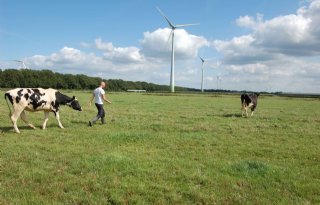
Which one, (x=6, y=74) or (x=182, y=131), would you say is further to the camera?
(x=6, y=74)

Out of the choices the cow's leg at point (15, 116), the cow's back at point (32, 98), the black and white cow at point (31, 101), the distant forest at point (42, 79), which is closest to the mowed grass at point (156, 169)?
the cow's leg at point (15, 116)

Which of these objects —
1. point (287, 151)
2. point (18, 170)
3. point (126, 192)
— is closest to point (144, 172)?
point (126, 192)

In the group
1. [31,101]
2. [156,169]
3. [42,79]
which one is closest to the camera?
[156,169]

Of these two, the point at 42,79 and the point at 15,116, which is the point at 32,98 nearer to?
the point at 15,116

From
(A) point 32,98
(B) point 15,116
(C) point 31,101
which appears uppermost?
(A) point 32,98

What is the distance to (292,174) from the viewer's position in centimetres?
830

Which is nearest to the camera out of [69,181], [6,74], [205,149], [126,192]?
[126,192]

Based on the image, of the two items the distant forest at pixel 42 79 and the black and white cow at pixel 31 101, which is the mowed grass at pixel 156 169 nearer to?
the black and white cow at pixel 31 101

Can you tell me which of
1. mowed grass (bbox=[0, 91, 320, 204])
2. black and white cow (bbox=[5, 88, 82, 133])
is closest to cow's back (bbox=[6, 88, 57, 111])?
black and white cow (bbox=[5, 88, 82, 133])

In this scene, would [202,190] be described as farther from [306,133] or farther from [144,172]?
[306,133]

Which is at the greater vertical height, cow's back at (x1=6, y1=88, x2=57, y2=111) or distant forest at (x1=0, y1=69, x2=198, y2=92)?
distant forest at (x1=0, y1=69, x2=198, y2=92)

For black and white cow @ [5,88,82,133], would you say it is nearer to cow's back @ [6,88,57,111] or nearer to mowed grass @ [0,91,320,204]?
cow's back @ [6,88,57,111]

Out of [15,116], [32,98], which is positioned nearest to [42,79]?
[32,98]

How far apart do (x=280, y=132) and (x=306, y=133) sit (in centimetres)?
108
